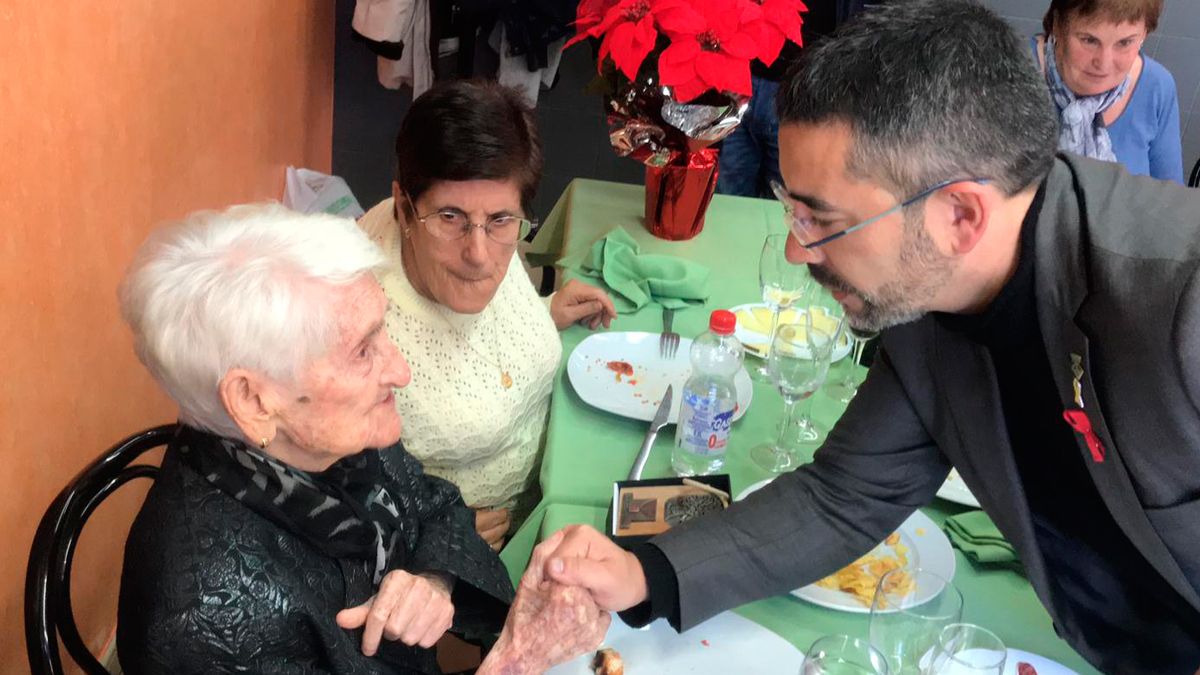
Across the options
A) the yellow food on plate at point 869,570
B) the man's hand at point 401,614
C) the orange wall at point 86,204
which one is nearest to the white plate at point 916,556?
the yellow food on plate at point 869,570

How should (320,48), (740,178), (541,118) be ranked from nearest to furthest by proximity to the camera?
1. (740,178)
2. (320,48)
3. (541,118)

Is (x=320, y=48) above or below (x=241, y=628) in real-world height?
above

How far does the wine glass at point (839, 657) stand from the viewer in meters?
1.25

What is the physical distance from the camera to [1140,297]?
1091 mm

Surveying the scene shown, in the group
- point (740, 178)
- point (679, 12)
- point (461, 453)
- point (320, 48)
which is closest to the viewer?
point (461, 453)

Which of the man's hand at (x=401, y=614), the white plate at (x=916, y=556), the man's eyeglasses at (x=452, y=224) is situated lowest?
the man's hand at (x=401, y=614)

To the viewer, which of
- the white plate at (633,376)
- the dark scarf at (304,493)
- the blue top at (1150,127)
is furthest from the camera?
the blue top at (1150,127)

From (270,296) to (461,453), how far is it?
0.72 metres

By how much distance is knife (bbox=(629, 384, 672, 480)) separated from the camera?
170 cm

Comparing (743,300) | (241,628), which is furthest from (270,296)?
(743,300)

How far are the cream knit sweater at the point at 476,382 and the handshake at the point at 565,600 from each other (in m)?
0.56

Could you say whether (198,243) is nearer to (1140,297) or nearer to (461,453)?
(461,453)

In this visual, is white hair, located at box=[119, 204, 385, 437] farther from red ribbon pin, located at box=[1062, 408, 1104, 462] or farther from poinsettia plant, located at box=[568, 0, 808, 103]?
poinsettia plant, located at box=[568, 0, 808, 103]

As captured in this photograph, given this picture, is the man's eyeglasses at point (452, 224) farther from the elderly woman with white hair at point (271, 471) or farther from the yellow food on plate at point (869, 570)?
the yellow food on plate at point (869, 570)
